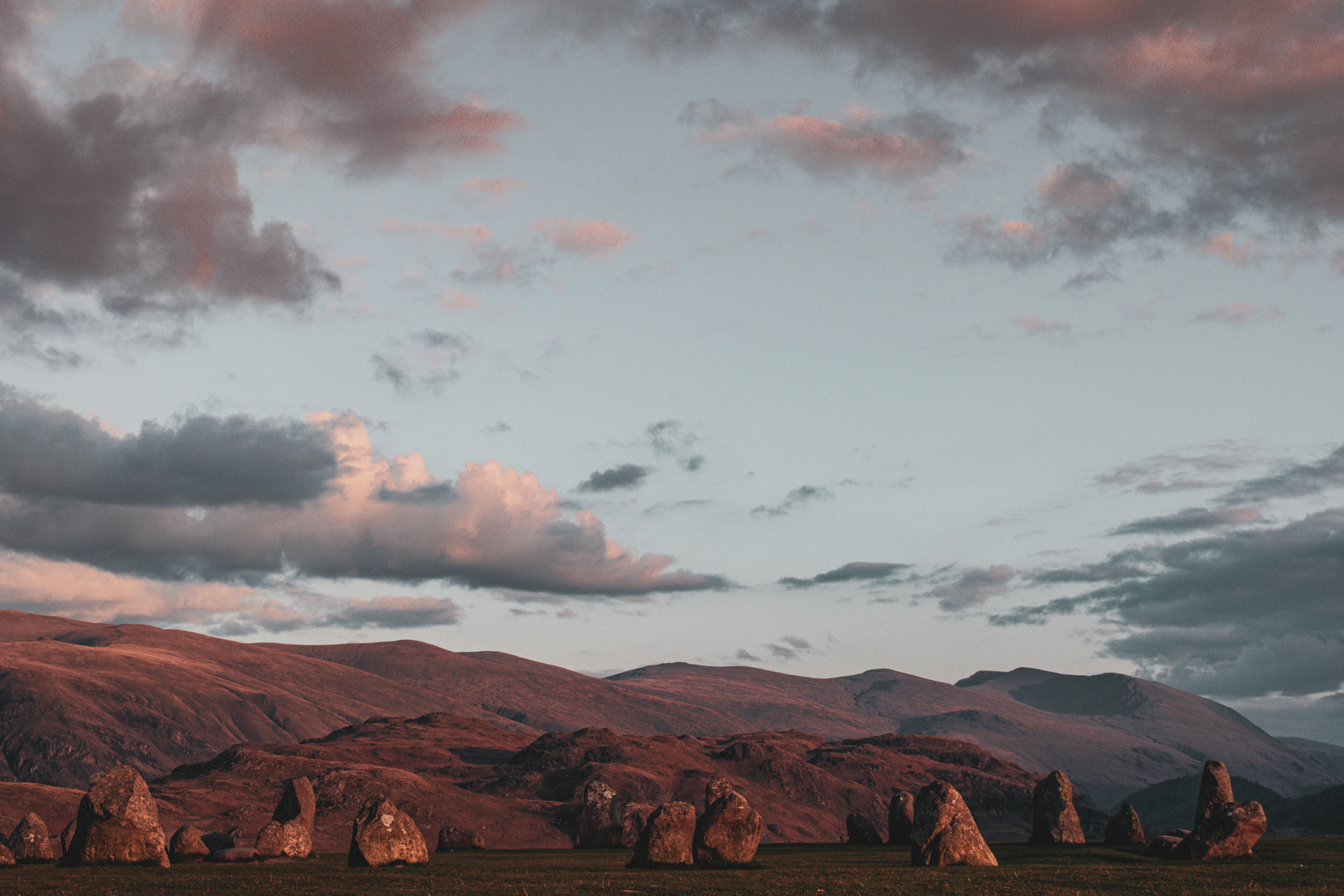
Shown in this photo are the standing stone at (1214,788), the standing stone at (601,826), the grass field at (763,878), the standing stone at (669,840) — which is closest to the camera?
the grass field at (763,878)

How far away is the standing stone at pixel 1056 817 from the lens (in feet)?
296

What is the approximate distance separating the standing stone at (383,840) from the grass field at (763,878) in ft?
5.63

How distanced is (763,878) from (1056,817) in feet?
172

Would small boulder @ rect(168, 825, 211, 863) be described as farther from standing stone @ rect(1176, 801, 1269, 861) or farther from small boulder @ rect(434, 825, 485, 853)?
standing stone @ rect(1176, 801, 1269, 861)

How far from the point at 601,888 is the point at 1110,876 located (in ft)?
64.8

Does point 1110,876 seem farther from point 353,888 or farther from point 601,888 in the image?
point 353,888

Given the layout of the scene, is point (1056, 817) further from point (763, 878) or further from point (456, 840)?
point (763, 878)

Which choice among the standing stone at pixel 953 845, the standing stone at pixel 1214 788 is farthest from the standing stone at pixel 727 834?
the standing stone at pixel 1214 788

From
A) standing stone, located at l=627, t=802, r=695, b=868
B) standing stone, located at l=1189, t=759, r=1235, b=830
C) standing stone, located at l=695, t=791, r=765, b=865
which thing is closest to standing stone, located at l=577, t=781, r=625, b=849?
standing stone, located at l=627, t=802, r=695, b=868

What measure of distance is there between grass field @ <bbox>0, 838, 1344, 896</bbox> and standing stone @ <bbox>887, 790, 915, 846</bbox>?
37.2 m

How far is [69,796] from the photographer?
165750 millimetres

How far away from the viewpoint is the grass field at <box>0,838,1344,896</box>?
4000 cm

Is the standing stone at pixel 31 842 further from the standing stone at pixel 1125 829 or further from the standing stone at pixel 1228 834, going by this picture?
the standing stone at pixel 1125 829

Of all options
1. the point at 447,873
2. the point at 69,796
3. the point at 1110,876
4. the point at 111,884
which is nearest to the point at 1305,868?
the point at 1110,876
